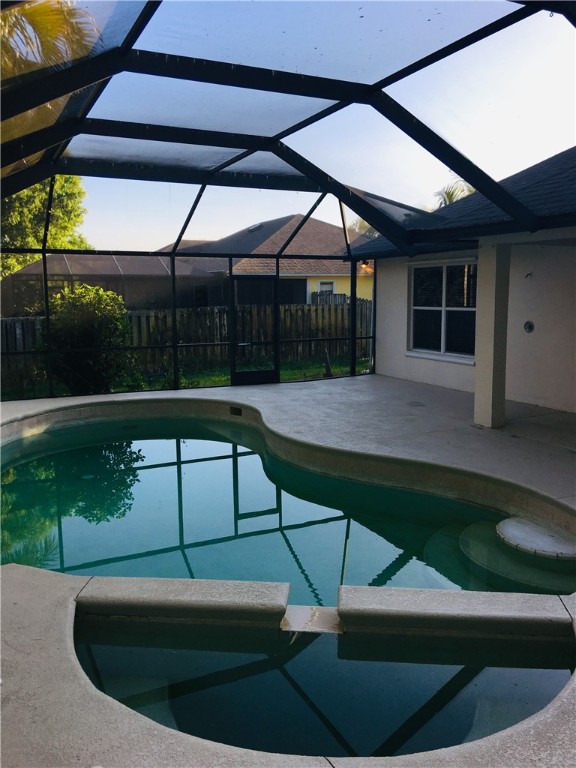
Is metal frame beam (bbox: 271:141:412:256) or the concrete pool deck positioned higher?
metal frame beam (bbox: 271:141:412:256)

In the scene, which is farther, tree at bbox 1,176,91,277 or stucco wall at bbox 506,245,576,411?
tree at bbox 1,176,91,277

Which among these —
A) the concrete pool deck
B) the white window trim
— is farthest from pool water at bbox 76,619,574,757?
the white window trim

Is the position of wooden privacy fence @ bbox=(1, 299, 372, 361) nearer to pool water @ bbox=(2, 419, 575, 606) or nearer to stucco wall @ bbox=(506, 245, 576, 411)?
pool water @ bbox=(2, 419, 575, 606)

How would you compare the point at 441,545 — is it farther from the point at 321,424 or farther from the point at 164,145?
the point at 164,145

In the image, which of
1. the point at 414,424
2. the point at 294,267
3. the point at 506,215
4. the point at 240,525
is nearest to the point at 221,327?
the point at 294,267

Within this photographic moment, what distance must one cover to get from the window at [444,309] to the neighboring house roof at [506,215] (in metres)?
0.92

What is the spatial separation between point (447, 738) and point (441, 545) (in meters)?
2.43

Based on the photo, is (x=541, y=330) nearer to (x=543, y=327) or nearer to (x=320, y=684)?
(x=543, y=327)

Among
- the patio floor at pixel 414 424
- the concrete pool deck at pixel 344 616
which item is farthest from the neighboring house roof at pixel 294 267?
the concrete pool deck at pixel 344 616

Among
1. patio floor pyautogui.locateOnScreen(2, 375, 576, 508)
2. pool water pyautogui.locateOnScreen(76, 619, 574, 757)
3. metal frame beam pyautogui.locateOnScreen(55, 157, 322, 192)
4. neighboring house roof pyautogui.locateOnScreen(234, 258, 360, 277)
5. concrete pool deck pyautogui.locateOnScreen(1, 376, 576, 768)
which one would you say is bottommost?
pool water pyautogui.locateOnScreen(76, 619, 574, 757)

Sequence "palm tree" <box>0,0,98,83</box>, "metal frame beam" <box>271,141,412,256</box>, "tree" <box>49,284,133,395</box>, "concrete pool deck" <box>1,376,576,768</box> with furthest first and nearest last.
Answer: "tree" <box>49,284,133,395</box> → "metal frame beam" <box>271,141,412,256</box> → "palm tree" <box>0,0,98,83</box> → "concrete pool deck" <box>1,376,576,768</box>

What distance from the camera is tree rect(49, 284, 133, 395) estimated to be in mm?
10500

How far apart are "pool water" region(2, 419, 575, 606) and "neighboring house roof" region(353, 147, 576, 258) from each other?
10.2 ft

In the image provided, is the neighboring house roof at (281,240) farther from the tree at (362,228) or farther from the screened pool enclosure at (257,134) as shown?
the tree at (362,228)
